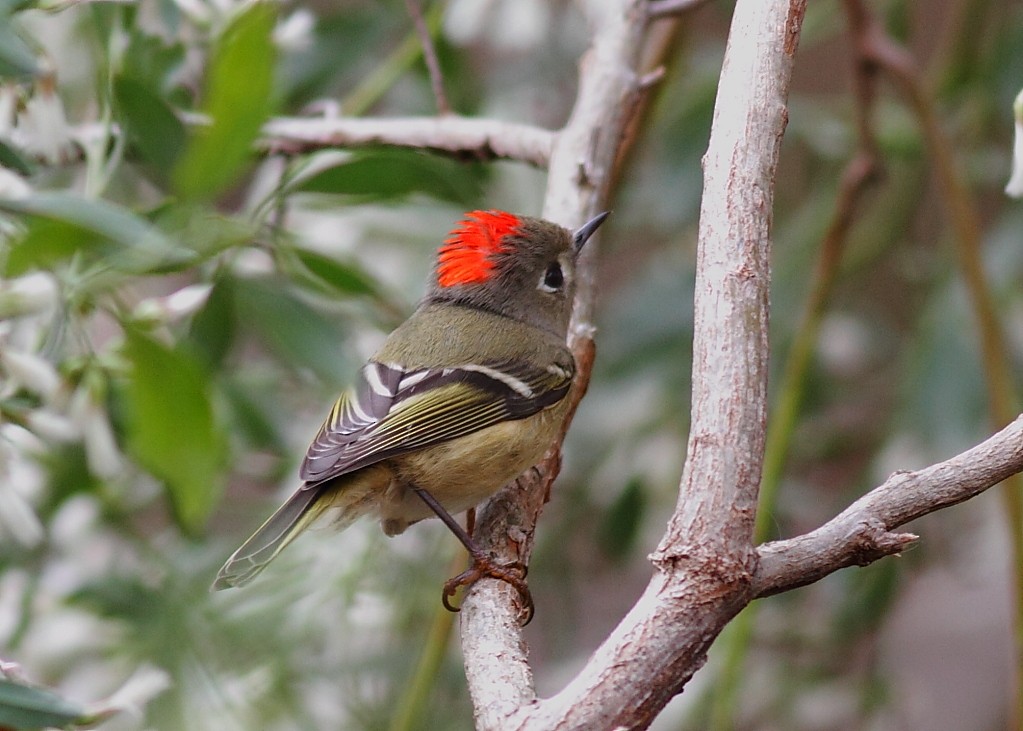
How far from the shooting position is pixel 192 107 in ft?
6.62

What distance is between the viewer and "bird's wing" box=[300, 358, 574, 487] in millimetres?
1632

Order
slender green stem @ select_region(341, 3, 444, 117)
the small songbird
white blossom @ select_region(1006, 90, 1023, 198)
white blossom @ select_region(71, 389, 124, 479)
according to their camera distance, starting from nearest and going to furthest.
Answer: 1. white blossom @ select_region(1006, 90, 1023, 198)
2. white blossom @ select_region(71, 389, 124, 479)
3. the small songbird
4. slender green stem @ select_region(341, 3, 444, 117)

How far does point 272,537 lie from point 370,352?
993 millimetres

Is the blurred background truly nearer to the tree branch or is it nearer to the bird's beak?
the bird's beak

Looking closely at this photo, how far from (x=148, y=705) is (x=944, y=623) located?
2729 mm

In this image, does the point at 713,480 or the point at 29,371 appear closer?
the point at 713,480

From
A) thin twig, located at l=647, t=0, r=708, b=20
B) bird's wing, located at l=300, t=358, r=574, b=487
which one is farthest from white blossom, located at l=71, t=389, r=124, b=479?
thin twig, located at l=647, t=0, r=708, b=20

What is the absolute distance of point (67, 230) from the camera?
902 millimetres

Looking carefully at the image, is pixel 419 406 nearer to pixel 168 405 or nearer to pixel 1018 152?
pixel 168 405

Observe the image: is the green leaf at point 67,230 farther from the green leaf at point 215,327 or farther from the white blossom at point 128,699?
the green leaf at point 215,327

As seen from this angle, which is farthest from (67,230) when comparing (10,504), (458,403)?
(458,403)

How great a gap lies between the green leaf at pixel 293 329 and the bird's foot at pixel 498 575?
1.30 feet

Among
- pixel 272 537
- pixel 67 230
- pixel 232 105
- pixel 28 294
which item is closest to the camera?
pixel 67 230

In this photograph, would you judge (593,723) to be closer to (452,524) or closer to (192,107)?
(452,524)
